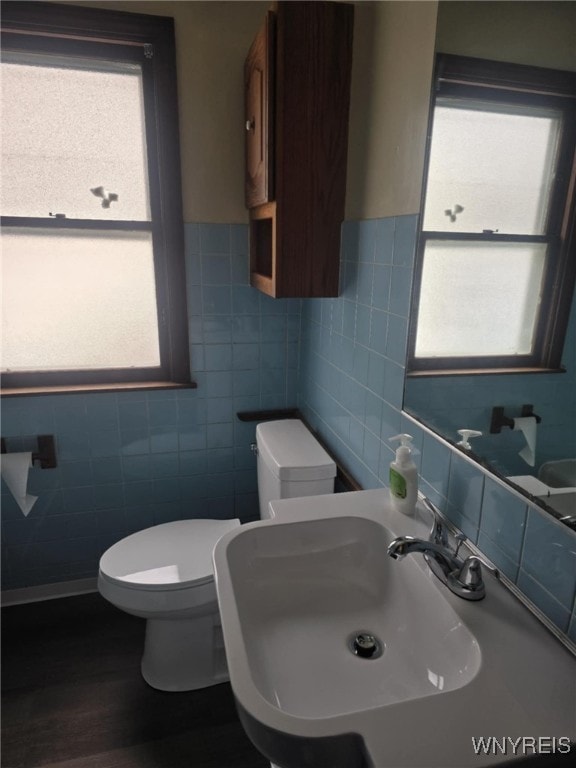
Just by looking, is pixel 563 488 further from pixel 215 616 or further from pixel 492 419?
pixel 215 616

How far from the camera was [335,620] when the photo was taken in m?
0.99

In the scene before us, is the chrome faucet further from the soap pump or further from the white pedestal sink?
the soap pump

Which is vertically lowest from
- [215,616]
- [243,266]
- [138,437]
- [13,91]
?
[215,616]

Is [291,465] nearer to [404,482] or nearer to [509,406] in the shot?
[404,482]

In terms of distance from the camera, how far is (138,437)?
2.00 m

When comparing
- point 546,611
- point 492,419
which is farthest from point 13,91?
point 546,611

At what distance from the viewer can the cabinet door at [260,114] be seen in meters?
1.34

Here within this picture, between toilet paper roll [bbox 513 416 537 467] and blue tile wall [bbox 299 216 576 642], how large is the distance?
4 cm

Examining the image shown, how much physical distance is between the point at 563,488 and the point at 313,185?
3.45 feet

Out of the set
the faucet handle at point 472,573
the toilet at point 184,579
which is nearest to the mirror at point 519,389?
the faucet handle at point 472,573

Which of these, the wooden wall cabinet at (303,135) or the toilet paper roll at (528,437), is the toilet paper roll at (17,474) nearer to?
the wooden wall cabinet at (303,135)

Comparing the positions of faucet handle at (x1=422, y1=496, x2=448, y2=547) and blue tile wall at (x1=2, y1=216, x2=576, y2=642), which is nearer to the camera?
faucet handle at (x1=422, y1=496, x2=448, y2=547)

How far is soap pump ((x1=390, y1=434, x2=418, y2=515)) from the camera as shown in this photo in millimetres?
1086

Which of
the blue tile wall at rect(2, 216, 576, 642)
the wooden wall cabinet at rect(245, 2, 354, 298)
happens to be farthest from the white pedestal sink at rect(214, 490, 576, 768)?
the wooden wall cabinet at rect(245, 2, 354, 298)
